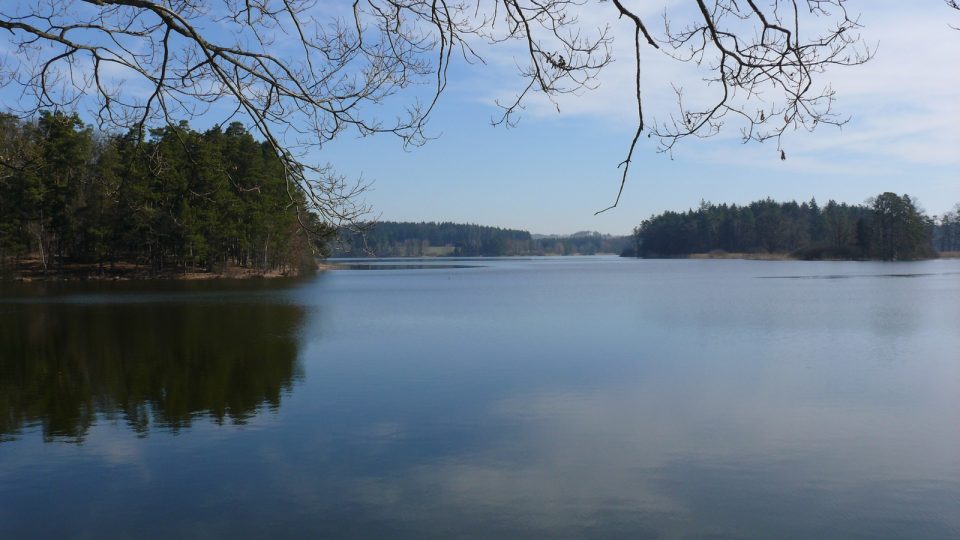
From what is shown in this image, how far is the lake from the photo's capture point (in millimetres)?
6637

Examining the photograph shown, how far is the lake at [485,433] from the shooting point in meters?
6.64

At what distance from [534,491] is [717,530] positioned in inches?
68.7

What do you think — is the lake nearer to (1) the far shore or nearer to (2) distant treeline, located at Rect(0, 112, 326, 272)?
(2) distant treeline, located at Rect(0, 112, 326, 272)

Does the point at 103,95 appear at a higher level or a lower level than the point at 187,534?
higher

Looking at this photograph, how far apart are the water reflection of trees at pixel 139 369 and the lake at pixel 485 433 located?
0.08m

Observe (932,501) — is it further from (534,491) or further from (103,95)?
(103,95)

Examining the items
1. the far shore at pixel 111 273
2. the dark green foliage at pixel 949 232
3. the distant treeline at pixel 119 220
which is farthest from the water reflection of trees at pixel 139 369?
the dark green foliage at pixel 949 232

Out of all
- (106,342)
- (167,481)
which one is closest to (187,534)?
(167,481)

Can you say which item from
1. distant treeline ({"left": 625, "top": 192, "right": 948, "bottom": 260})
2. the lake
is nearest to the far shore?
the lake

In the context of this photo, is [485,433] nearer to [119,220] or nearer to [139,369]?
→ [139,369]

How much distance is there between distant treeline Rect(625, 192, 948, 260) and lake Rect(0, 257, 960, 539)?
79.2 metres

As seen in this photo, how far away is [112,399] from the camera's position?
11648mm

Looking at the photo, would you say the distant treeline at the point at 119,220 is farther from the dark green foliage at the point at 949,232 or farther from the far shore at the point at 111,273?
the dark green foliage at the point at 949,232

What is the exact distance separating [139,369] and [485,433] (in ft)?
27.4
